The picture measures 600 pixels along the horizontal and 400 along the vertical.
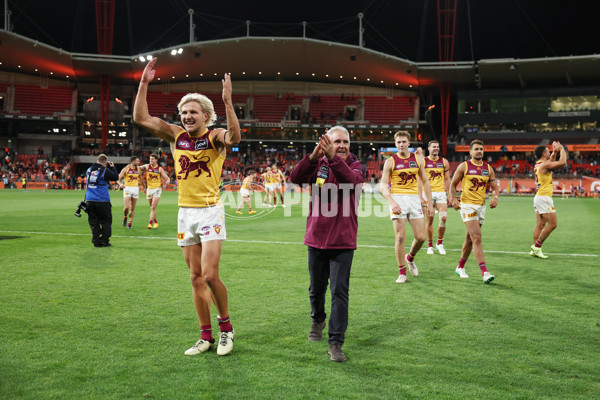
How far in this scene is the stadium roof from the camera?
51719 millimetres

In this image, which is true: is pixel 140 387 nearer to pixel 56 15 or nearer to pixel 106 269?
pixel 106 269

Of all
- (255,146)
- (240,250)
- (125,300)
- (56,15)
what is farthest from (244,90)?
(125,300)

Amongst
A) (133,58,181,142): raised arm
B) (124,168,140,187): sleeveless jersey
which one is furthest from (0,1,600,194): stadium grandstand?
(133,58,181,142): raised arm

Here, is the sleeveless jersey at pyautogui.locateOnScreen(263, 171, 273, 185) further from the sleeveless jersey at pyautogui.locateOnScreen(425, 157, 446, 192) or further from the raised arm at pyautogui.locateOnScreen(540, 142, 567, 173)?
the raised arm at pyautogui.locateOnScreen(540, 142, 567, 173)

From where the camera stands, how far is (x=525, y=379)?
152 inches

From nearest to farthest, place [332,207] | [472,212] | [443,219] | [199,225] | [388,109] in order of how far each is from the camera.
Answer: [199,225]
[332,207]
[472,212]
[443,219]
[388,109]

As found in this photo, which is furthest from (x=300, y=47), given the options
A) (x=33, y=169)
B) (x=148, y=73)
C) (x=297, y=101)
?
(x=148, y=73)

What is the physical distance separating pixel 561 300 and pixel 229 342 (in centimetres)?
472

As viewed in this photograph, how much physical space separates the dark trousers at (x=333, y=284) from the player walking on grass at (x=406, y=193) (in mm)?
3251

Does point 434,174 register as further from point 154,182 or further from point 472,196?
point 154,182

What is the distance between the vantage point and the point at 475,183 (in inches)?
321

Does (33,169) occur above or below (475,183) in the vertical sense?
above

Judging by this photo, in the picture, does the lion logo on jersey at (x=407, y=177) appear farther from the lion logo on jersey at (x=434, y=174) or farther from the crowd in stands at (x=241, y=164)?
the crowd in stands at (x=241, y=164)

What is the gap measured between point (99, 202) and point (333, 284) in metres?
8.64
